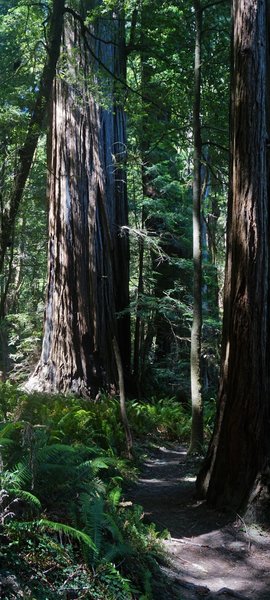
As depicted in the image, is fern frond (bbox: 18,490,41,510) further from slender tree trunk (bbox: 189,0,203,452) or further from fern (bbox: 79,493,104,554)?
slender tree trunk (bbox: 189,0,203,452)

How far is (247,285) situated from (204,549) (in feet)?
8.01

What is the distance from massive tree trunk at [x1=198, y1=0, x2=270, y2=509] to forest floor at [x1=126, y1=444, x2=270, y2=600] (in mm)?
298

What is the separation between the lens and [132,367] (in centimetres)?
1354

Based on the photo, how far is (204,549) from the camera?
5.08 m

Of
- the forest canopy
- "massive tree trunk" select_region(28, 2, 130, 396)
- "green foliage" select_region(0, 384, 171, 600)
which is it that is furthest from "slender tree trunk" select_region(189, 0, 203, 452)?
"green foliage" select_region(0, 384, 171, 600)

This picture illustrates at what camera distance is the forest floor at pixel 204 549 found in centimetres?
427

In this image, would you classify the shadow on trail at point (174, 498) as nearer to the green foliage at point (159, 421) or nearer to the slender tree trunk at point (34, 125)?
the green foliage at point (159, 421)

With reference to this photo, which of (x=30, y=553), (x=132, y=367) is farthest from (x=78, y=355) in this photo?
(x=30, y=553)

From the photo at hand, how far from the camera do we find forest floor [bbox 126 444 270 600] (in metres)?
4.27

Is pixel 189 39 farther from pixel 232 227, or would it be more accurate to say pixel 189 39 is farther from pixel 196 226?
pixel 232 227

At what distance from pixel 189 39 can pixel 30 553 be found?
374 inches

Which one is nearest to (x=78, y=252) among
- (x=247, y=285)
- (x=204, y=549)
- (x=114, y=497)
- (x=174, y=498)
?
(x=174, y=498)

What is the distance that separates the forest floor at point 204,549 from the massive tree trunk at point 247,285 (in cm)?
30

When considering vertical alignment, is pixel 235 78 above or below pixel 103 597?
above
